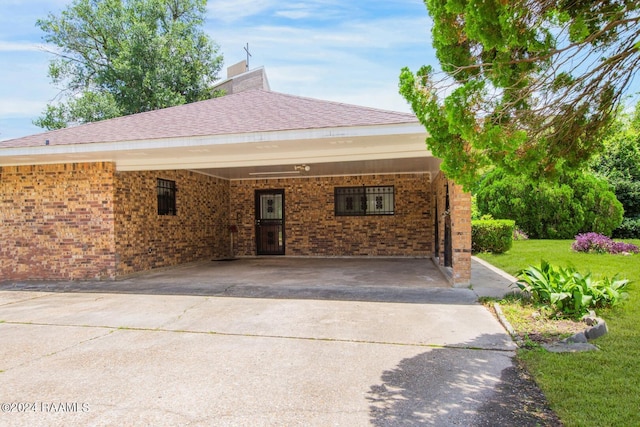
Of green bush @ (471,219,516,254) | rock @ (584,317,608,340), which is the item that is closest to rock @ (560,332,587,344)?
rock @ (584,317,608,340)

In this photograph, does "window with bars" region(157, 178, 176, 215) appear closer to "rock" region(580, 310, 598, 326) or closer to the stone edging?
the stone edging

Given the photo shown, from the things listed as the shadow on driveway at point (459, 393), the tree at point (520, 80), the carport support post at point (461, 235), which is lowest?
the shadow on driveway at point (459, 393)

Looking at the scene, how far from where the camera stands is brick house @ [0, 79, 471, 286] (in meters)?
7.37

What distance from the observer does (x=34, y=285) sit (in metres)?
8.73

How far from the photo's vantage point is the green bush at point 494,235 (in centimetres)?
1207

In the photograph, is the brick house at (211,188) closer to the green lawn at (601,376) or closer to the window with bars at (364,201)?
the window with bars at (364,201)

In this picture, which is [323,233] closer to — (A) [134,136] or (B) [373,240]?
(B) [373,240]

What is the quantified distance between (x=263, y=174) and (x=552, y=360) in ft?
34.8

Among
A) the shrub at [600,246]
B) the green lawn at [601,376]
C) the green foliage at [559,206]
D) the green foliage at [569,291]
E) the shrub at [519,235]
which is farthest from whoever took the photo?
the shrub at [519,235]

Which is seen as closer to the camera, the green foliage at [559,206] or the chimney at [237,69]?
the green foliage at [559,206]

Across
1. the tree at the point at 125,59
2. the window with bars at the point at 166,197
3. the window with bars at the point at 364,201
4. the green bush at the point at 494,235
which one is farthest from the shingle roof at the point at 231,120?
the tree at the point at 125,59

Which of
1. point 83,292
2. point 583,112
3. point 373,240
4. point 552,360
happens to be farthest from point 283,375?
point 373,240

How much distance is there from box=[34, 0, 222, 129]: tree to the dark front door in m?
10.7

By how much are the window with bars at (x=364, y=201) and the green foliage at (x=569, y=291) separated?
703cm
